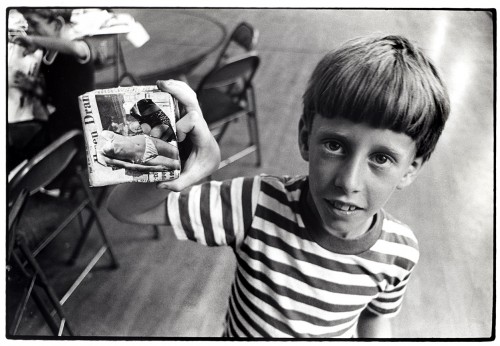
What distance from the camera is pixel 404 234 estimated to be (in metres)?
0.94

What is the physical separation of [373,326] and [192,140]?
56cm

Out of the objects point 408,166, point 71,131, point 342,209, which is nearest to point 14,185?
point 71,131

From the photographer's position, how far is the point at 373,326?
3.44 feet

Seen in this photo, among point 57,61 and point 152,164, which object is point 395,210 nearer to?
point 152,164

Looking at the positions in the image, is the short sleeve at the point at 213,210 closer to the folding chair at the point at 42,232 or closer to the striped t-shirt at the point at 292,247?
the striped t-shirt at the point at 292,247

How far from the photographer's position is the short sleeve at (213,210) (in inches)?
34.9

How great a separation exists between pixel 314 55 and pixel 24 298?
0.85 meters

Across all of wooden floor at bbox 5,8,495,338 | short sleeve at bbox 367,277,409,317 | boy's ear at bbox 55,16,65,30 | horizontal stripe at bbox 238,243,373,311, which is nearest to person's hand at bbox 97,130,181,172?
wooden floor at bbox 5,8,495,338

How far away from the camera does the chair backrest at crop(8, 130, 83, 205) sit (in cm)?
106

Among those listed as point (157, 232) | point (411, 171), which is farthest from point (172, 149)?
point (411, 171)

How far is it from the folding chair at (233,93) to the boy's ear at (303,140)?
7.4 inches

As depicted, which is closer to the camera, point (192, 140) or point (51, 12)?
point (192, 140)

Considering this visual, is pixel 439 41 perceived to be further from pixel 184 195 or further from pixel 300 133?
pixel 184 195

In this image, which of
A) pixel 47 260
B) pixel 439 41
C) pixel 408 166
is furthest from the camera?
pixel 47 260
